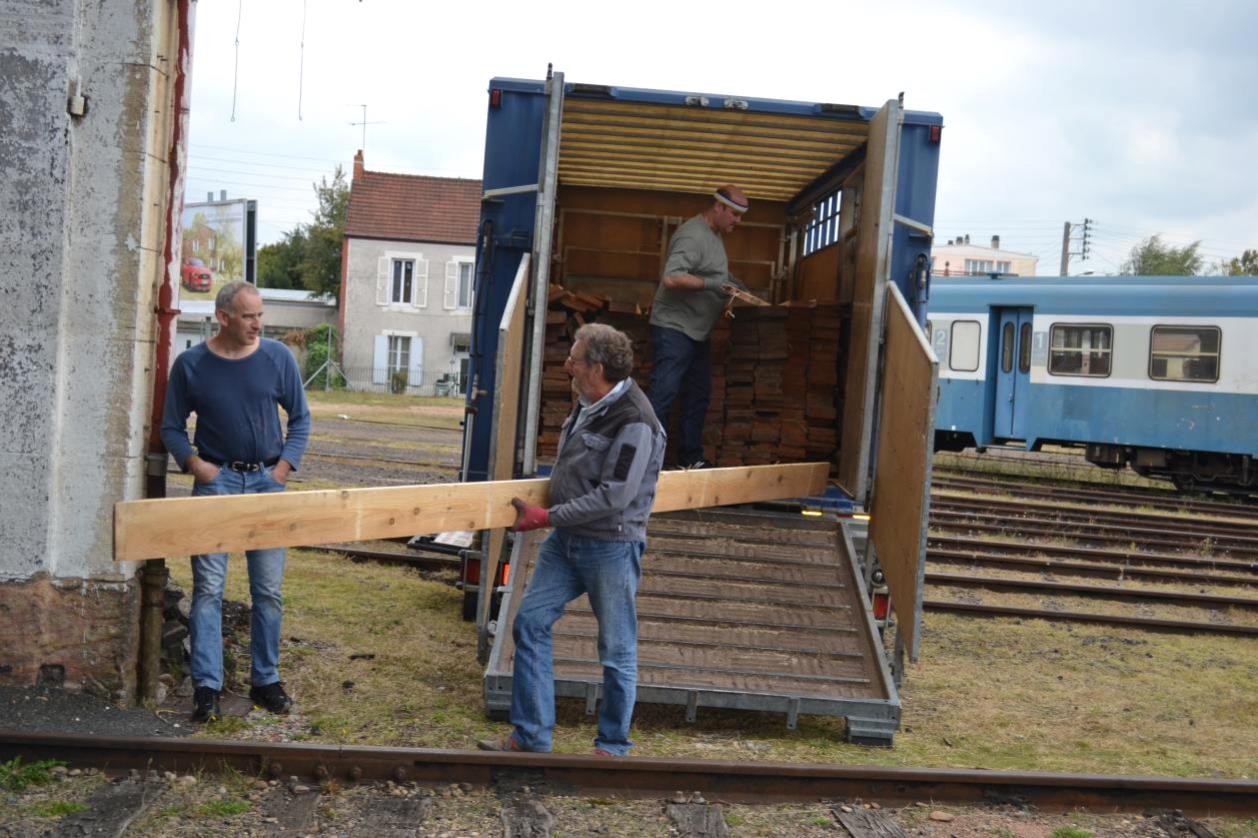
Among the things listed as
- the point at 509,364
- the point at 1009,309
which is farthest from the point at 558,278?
Answer: the point at 1009,309

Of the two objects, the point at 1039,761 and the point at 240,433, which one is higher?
the point at 240,433

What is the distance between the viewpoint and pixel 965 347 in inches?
886

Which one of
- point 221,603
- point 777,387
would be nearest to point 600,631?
point 221,603

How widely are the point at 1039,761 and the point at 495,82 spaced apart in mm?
4886

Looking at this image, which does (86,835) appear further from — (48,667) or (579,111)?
(579,111)

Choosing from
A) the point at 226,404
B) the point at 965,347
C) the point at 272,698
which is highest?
the point at 965,347

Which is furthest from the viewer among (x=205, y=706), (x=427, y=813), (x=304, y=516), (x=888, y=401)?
(x=888, y=401)

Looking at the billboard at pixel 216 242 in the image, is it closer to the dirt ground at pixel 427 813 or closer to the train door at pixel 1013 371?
the dirt ground at pixel 427 813

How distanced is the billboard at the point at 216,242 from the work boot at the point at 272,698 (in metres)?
3.40

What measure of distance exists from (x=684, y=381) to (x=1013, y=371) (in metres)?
14.4

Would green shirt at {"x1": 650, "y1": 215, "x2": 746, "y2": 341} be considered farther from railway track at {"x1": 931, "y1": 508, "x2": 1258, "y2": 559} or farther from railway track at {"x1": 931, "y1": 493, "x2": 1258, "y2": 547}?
railway track at {"x1": 931, "y1": 493, "x2": 1258, "y2": 547}

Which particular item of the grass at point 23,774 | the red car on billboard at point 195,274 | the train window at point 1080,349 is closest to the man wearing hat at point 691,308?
the grass at point 23,774

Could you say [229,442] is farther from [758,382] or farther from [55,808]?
[758,382]

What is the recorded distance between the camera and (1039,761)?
247 inches
